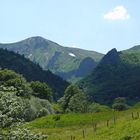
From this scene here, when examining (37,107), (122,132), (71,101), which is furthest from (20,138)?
(71,101)

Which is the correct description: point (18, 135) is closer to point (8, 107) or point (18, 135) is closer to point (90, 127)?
point (8, 107)

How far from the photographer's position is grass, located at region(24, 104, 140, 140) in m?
Answer: 57.4

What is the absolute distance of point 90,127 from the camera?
264 ft

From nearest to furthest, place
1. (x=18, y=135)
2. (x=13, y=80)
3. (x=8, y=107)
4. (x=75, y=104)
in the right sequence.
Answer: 1. (x=18, y=135)
2. (x=8, y=107)
3. (x=13, y=80)
4. (x=75, y=104)

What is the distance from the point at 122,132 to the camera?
191ft

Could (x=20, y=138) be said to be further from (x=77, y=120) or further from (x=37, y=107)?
(x=37, y=107)

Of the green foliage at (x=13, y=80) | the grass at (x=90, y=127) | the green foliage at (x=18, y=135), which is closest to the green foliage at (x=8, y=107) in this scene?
the green foliage at (x=18, y=135)

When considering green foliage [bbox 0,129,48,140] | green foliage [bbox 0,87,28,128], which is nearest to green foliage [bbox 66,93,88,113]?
green foliage [bbox 0,87,28,128]

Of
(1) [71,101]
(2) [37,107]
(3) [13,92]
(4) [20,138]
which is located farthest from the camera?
(1) [71,101]

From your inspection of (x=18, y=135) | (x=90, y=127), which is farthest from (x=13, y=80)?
(x=18, y=135)

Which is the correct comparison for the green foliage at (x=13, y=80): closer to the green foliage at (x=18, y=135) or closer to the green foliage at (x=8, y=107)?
the green foliage at (x=8, y=107)

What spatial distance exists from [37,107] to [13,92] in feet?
401

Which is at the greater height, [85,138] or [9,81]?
[9,81]

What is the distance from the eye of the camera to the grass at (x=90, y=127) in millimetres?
57356
